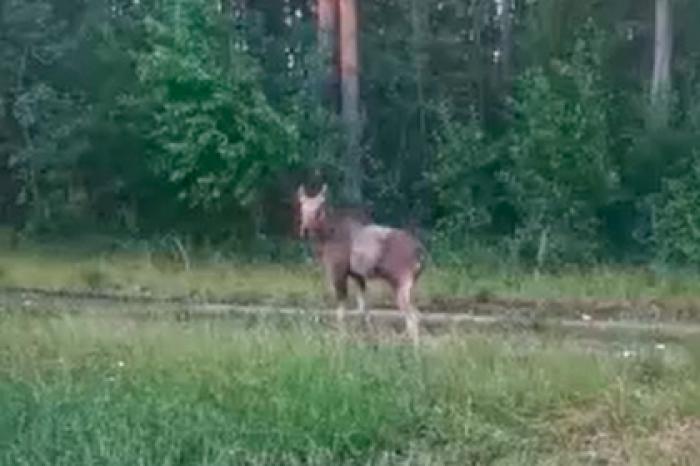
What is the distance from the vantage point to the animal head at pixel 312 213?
19.3m

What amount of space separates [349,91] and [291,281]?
13.1m

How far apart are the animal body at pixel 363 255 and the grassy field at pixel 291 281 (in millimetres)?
2377

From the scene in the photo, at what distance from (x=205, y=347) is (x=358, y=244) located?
6.05 metres

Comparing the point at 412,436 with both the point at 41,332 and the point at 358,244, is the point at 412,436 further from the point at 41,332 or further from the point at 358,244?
the point at 358,244

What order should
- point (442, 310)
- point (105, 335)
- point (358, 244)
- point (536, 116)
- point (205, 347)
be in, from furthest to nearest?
point (536, 116) < point (442, 310) < point (358, 244) < point (105, 335) < point (205, 347)

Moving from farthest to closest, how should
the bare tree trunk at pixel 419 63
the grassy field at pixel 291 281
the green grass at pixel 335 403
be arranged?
the bare tree trunk at pixel 419 63 < the grassy field at pixel 291 281 < the green grass at pixel 335 403

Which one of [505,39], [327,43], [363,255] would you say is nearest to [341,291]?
[363,255]

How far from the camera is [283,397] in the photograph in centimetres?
1093

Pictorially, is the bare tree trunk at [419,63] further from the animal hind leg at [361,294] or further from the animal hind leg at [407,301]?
the animal hind leg at [407,301]

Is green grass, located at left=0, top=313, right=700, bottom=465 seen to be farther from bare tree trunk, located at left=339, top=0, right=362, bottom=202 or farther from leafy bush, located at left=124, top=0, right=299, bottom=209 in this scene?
bare tree trunk, located at left=339, top=0, right=362, bottom=202

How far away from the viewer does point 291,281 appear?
27.2 m

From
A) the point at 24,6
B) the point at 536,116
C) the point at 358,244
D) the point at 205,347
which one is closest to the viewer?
the point at 205,347

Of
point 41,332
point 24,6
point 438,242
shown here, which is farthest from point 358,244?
point 24,6

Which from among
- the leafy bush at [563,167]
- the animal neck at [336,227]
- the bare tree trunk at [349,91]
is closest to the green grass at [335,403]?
the animal neck at [336,227]
